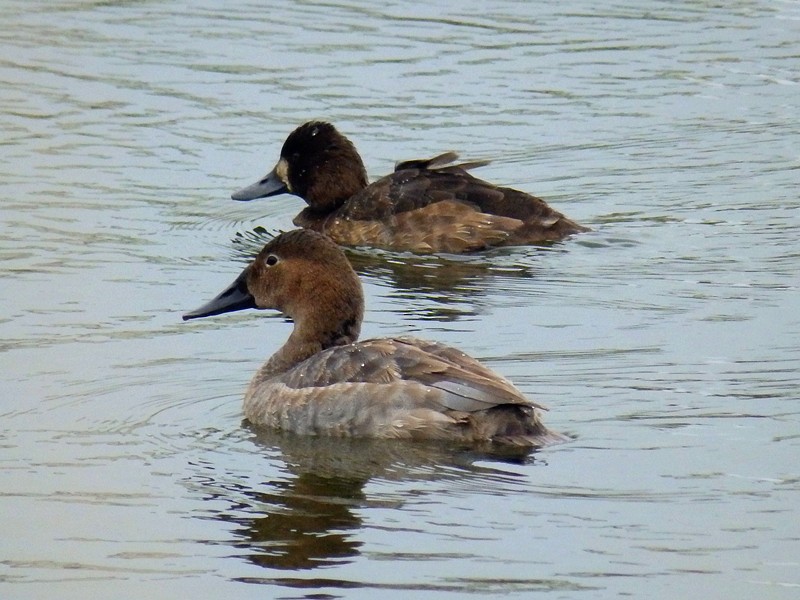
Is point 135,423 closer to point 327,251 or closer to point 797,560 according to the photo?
point 327,251

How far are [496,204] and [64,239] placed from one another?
3.17 metres

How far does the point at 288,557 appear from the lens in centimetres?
714

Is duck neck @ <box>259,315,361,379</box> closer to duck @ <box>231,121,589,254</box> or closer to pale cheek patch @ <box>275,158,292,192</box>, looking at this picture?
duck @ <box>231,121,589,254</box>

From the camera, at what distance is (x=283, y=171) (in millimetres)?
14227

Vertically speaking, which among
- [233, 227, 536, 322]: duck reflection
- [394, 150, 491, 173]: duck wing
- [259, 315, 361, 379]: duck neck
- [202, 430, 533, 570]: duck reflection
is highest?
[394, 150, 491, 173]: duck wing

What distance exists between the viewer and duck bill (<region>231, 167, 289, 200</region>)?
1415 cm

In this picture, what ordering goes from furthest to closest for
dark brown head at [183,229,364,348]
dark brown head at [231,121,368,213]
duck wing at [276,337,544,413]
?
1. dark brown head at [231,121,368,213]
2. dark brown head at [183,229,364,348]
3. duck wing at [276,337,544,413]

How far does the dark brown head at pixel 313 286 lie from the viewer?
9414mm

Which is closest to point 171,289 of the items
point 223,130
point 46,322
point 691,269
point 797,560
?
point 46,322

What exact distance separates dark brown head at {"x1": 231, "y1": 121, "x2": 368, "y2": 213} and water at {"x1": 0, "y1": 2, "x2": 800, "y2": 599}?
0.43 m

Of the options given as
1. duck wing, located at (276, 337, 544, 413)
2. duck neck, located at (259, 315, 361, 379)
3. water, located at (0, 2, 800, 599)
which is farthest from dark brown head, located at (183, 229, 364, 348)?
water, located at (0, 2, 800, 599)

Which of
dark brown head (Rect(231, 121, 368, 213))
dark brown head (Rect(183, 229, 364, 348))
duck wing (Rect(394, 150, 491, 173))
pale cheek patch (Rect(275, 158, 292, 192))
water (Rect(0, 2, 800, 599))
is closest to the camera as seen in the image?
water (Rect(0, 2, 800, 599))

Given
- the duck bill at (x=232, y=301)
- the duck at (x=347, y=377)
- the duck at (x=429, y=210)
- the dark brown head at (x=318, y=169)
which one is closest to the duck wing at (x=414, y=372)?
the duck at (x=347, y=377)

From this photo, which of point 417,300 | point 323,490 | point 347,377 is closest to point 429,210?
point 417,300
